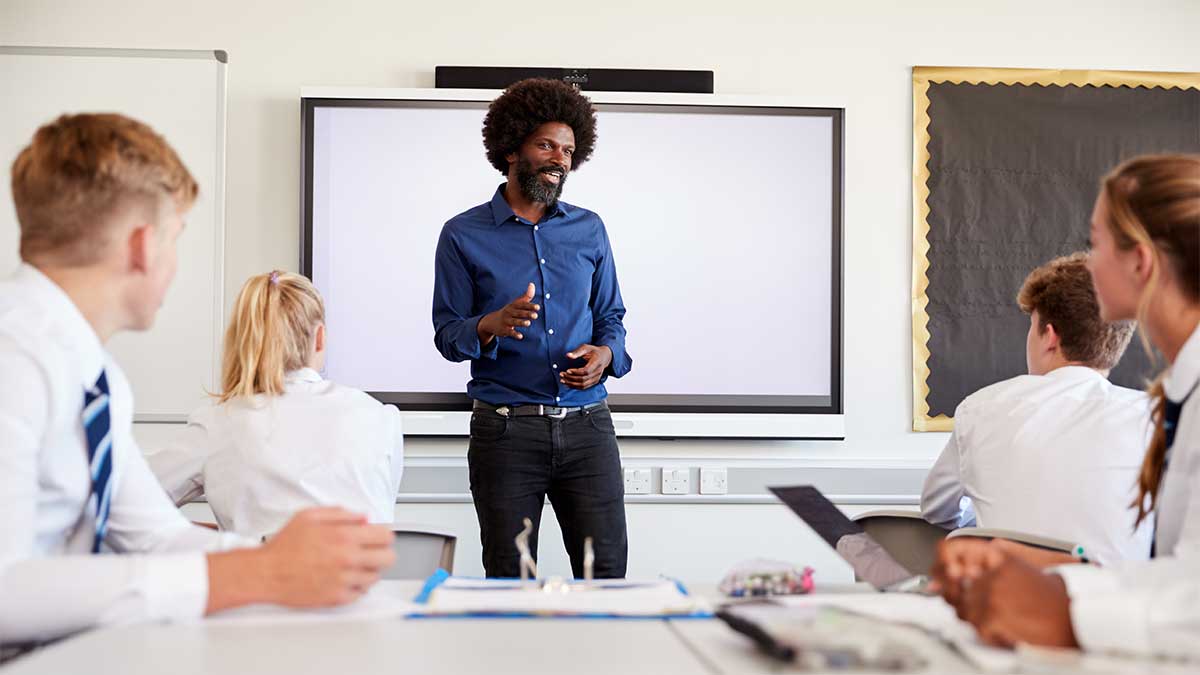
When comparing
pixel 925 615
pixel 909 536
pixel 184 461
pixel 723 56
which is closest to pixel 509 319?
pixel 184 461

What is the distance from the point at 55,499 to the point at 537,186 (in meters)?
1.85

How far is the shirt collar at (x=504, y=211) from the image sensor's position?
9.78 feet

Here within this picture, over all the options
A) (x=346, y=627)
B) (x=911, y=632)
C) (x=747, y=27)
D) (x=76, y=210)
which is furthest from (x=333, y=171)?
(x=911, y=632)

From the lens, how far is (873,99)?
3.87 m

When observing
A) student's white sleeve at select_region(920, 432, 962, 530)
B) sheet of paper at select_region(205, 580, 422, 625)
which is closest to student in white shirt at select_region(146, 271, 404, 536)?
sheet of paper at select_region(205, 580, 422, 625)

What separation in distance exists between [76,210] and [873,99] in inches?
121

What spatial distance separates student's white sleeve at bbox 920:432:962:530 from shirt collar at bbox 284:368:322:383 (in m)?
1.33

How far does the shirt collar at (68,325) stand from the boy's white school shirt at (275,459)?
853 millimetres

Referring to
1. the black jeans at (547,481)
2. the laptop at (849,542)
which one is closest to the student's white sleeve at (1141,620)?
the laptop at (849,542)

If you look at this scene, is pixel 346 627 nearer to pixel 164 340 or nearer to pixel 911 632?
pixel 911 632

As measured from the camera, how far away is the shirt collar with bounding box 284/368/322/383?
230 cm

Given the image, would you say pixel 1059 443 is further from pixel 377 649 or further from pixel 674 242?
pixel 674 242

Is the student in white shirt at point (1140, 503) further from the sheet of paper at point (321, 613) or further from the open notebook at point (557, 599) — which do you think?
the sheet of paper at point (321, 613)

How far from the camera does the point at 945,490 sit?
2.38 meters
